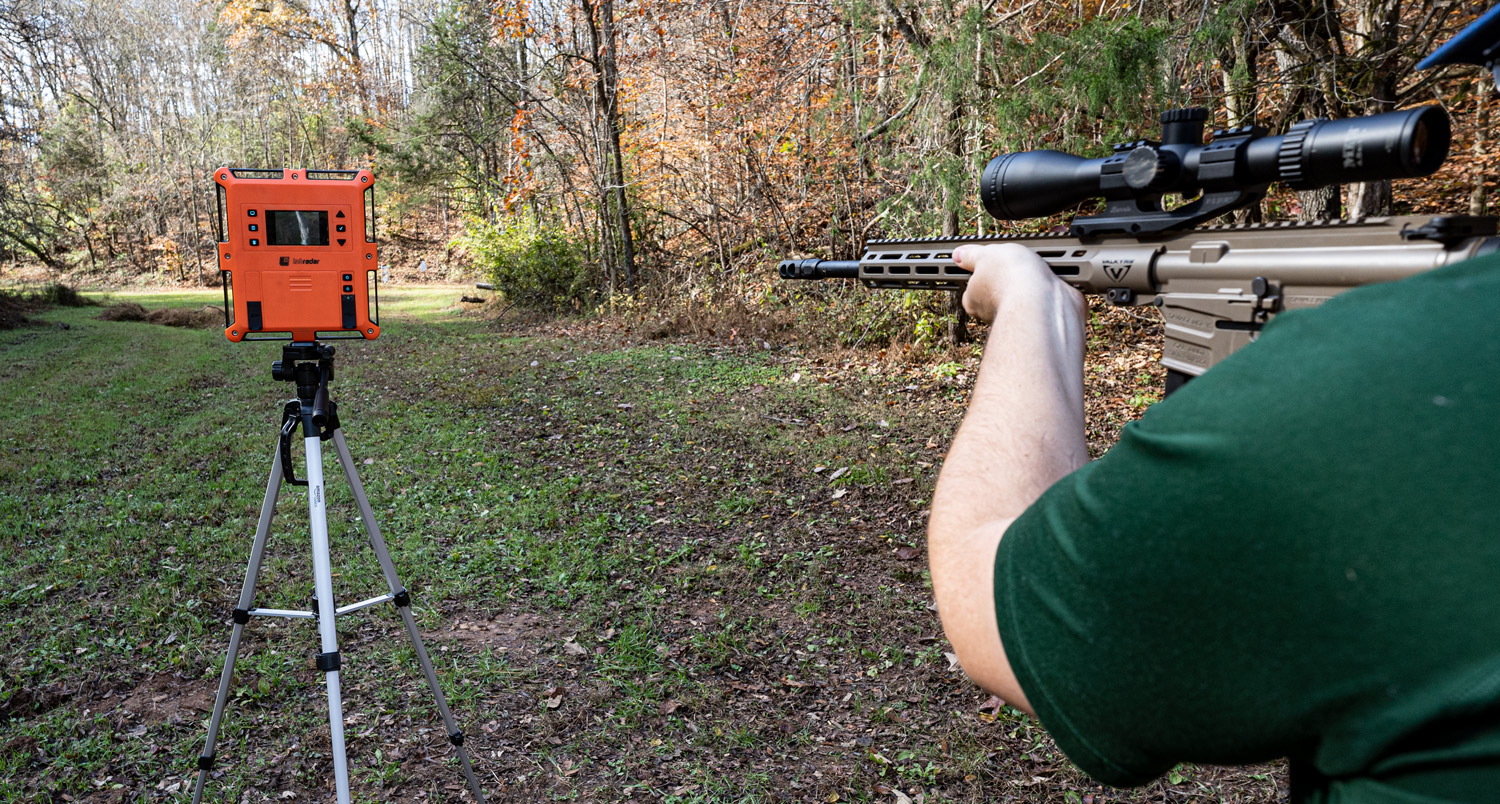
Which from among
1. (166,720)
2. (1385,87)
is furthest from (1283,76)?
(166,720)

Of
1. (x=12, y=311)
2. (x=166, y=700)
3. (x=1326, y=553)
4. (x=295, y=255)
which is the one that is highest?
(x=12, y=311)

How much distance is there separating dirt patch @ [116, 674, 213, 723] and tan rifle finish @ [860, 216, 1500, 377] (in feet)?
12.0

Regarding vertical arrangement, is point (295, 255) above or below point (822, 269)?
above

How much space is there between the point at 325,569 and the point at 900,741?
7.10 feet

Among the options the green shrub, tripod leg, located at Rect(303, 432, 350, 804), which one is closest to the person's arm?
tripod leg, located at Rect(303, 432, 350, 804)

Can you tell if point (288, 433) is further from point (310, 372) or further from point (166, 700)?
point (166, 700)

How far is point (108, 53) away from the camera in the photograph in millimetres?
27906

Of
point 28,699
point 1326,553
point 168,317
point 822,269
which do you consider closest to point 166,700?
point 28,699

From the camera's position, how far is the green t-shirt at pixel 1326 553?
1.82ft

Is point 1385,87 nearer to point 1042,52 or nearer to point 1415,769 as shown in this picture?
point 1042,52

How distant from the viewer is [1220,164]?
140cm

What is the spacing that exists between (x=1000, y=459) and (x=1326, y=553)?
40cm

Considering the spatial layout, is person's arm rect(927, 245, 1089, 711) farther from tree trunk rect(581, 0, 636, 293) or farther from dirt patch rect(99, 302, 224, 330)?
dirt patch rect(99, 302, 224, 330)

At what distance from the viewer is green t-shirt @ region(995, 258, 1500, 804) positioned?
0.56 metres
